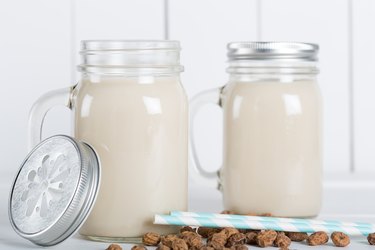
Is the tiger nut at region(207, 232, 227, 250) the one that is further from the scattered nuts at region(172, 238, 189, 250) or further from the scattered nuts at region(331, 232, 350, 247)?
the scattered nuts at region(331, 232, 350, 247)

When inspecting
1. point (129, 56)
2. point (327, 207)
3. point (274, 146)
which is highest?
point (129, 56)

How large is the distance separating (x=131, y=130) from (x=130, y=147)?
0.02 m

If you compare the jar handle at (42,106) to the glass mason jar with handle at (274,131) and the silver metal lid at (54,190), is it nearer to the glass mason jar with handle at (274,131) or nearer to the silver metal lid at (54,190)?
the silver metal lid at (54,190)

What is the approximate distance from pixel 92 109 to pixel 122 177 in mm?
95

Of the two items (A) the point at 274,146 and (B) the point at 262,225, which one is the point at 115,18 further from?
(B) the point at 262,225

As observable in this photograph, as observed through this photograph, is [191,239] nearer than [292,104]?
Yes

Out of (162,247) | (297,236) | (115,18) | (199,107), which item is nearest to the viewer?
(162,247)

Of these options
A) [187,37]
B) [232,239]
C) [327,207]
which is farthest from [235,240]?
[187,37]

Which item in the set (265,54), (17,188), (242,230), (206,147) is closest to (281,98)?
(265,54)

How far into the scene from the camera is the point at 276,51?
1.13 meters

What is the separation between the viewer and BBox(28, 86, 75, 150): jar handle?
1073 mm

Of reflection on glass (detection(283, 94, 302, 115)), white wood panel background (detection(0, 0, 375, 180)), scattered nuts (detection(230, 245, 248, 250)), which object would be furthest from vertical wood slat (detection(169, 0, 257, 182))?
scattered nuts (detection(230, 245, 248, 250))

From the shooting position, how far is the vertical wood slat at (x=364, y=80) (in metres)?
1.58

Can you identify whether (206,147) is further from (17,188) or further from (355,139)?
(17,188)
